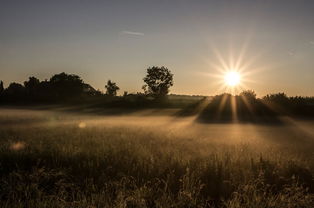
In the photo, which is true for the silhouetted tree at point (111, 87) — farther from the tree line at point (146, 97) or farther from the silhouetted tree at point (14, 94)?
the silhouetted tree at point (14, 94)

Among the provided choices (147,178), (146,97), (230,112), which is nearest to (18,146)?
(147,178)

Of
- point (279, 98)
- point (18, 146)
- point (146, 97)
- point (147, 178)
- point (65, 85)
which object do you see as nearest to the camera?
point (147, 178)

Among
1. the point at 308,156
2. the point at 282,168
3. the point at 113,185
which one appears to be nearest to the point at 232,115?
the point at 308,156

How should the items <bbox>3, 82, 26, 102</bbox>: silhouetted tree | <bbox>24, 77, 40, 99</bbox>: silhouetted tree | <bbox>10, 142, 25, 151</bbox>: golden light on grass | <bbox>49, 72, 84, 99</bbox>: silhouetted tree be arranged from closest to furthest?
<bbox>10, 142, 25, 151</bbox>: golden light on grass < <bbox>3, 82, 26, 102</bbox>: silhouetted tree < <bbox>24, 77, 40, 99</bbox>: silhouetted tree < <bbox>49, 72, 84, 99</bbox>: silhouetted tree

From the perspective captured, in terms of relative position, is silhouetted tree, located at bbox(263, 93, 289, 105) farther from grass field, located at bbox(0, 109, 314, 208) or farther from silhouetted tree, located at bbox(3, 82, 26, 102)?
silhouetted tree, located at bbox(3, 82, 26, 102)

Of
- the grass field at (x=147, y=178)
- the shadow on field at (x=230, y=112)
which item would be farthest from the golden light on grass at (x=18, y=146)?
the shadow on field at (x=230, y=112)

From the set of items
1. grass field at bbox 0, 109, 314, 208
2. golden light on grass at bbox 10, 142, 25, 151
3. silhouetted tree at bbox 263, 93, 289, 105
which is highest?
silhouetted tree at bbox 263, 93, 289, 105

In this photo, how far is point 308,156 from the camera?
12.5 m

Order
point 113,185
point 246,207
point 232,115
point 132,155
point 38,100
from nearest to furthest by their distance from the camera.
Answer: point 246,207
point 113,185
point 132,155
point 232,115
point 38,100

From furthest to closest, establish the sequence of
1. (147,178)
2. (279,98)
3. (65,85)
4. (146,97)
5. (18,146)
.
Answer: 1. (65,85)
2. (146,97)
3. (279,98)
4. (18,146)
5. (147,178)

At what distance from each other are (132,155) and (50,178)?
318 cm

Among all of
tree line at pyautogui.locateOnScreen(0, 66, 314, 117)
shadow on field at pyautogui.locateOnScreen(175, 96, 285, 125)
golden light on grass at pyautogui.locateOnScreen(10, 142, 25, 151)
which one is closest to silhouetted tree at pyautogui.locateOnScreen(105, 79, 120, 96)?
tree line at pyautogui.locateOnScreen(0, 66, 314, 117)

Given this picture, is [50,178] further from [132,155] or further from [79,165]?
[132,155]

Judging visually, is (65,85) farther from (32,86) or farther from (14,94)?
(14,94)
